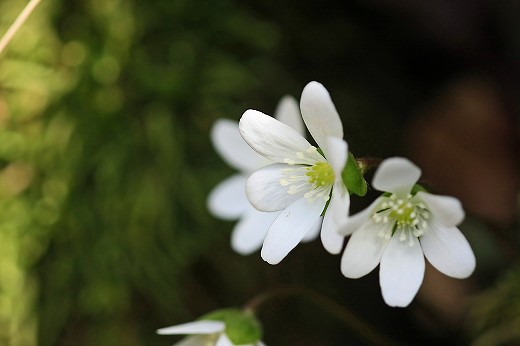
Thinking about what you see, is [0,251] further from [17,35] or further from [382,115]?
[382,115]

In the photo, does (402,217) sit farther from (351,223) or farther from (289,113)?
(289,113)

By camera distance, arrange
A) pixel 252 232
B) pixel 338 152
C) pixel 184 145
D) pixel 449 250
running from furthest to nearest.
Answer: pixel 184 145
pixel 252 232
pixel 449 250
pixel 338 152

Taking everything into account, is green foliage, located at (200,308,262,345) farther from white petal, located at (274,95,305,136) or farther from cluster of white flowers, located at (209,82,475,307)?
white petal, located at (274,95,305,136)

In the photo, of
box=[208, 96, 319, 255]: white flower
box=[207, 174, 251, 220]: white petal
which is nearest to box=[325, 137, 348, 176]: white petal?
box=[208, 96, 319, 255]: white flower

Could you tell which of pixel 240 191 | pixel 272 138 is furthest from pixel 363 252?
pixel 240 191

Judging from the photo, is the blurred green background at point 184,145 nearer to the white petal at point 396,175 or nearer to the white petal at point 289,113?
the white petal at point 289,113
